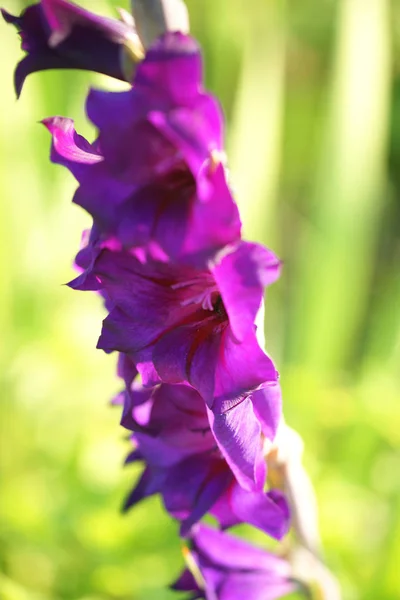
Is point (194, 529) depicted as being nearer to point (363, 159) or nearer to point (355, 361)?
point (363, 159)

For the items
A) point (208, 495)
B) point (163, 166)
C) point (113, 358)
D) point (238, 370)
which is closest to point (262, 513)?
point (208, 495)

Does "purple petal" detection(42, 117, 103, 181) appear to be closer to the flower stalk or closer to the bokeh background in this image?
the flower stalk

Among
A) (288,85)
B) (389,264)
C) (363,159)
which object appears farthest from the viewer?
(288,85)

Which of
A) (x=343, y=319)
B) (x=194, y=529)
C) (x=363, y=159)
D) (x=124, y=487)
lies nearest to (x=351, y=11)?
(x=363, y=159)

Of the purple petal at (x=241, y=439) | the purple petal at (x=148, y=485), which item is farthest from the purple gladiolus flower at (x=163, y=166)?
the purple petal at (x=148, y=485)

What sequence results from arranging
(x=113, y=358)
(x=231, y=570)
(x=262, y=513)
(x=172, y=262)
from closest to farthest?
1. (x=172, y=262)
2. (x=262, y=513)
3. (x=231, y=570)
4. (x=113, y=358)

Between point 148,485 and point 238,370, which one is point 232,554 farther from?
point 238,370
